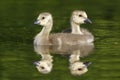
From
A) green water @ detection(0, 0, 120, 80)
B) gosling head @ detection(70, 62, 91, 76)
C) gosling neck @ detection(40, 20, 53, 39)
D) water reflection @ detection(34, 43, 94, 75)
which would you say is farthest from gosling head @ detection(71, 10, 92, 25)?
gosling head @ detection(70, 62, 91, 76)

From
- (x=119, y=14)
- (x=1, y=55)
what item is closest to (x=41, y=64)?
(x=1, y=55)

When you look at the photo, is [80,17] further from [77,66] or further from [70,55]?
[77,66]

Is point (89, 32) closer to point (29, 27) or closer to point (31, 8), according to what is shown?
point (29, 27)

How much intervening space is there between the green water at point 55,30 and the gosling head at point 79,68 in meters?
0.15

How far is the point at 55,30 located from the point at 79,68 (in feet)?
20.8

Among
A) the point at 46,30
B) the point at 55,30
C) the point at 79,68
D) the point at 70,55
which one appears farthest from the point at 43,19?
the point at 79,68

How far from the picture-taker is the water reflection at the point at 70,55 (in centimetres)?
1827

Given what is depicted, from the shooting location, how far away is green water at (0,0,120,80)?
1747 cm

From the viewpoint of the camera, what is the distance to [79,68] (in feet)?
60.5

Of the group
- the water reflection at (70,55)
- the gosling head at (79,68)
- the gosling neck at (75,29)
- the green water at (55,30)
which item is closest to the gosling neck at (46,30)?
the green water at (55,30)

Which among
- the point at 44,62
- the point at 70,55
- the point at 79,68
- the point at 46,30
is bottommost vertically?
the point at 79,68

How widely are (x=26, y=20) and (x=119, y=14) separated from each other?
3.89 metres

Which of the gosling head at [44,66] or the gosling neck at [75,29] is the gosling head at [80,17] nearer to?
the gosling neck at [75,29]

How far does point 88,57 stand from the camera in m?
19.8
